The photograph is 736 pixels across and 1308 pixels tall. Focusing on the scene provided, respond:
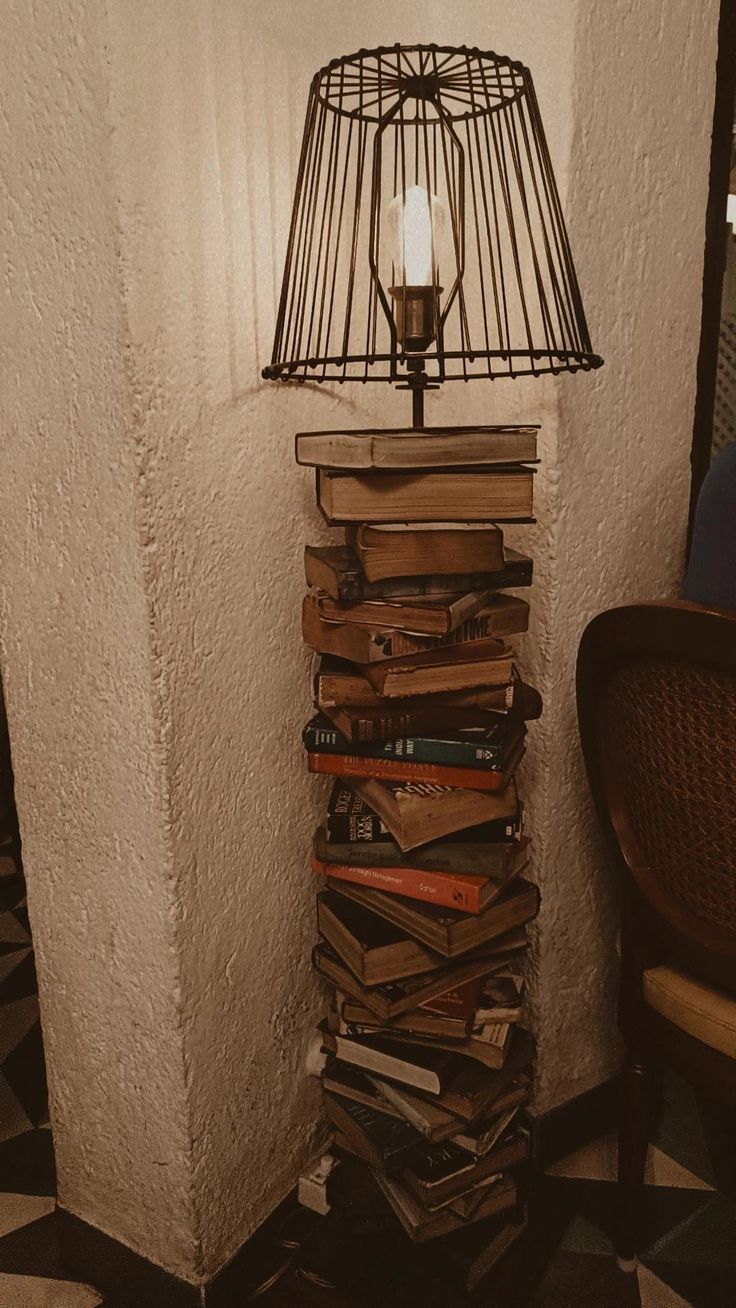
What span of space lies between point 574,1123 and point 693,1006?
0.59m

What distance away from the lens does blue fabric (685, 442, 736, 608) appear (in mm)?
1364

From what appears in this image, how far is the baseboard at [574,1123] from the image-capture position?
1646 millimetres

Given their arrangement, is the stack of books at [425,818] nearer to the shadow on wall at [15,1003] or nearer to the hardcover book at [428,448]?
the hardcover book at [428,448]

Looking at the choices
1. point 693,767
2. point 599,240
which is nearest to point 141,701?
point 693,767

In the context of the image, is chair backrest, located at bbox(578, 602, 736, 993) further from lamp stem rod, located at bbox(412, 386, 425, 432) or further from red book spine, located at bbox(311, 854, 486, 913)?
lamp stem rod, located at bbox(412, 386, 425, 432)

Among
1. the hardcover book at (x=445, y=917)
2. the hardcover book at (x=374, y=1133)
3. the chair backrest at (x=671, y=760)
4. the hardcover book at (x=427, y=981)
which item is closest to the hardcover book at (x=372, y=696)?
the chair backrest at (x=671, y=760)

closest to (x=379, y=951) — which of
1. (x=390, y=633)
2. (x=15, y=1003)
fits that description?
(x=390, y=633)

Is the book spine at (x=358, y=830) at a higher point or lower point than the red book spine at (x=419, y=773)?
lower

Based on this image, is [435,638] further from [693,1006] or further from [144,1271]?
[144,1271]

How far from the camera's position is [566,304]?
1.31 m

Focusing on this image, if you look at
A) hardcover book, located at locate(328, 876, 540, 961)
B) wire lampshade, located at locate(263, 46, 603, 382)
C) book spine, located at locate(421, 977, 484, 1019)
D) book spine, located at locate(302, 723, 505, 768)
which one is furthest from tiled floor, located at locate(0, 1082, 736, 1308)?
wire lampshade, located at locate(263, 46, 603, 382)

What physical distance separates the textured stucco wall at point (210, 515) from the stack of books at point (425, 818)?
0.11 meters

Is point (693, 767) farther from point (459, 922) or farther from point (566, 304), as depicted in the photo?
point (566, 304)

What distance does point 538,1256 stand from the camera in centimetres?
147
